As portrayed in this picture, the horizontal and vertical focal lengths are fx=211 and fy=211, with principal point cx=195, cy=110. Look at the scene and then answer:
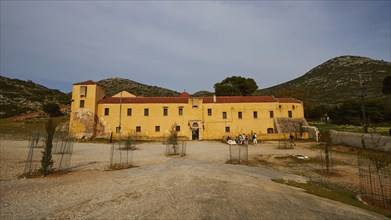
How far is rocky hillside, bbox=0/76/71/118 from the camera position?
179 feet

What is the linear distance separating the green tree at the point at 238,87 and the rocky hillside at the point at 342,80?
9.98 m

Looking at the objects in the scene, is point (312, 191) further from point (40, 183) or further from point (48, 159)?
point (48, 159)

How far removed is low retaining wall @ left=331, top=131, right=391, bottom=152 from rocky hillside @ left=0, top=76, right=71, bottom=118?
65807 mm

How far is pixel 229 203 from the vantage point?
22.8 feet

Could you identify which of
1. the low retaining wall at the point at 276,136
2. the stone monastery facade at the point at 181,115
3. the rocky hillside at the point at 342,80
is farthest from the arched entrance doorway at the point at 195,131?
the rocky hillside at the point at 342,80

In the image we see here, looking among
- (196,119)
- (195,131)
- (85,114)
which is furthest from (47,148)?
(195,131)

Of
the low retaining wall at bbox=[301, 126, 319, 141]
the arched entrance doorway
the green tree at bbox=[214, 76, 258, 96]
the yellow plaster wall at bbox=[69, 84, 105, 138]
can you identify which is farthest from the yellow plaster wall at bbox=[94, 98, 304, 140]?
the green tree at bbox=[214, 76, 258, 96]

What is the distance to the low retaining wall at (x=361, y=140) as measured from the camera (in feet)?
59.4

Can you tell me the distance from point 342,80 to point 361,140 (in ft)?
231

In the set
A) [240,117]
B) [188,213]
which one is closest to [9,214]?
[188,213]

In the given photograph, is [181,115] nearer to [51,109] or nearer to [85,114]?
[85,114]

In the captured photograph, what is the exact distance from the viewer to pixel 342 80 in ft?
258

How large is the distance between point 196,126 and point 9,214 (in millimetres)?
30813

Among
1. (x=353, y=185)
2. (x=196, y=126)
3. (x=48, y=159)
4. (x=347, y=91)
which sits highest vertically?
(x=347, y=91)
